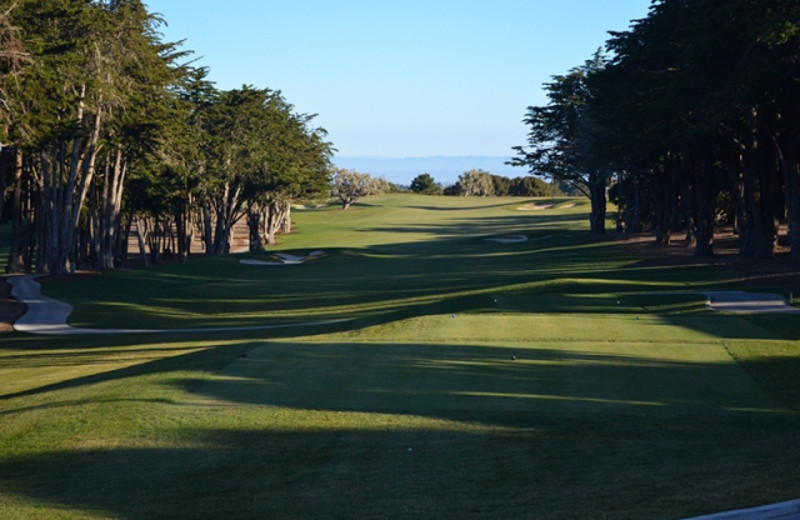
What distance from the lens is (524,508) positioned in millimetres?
8125

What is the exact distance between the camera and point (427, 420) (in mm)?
11680

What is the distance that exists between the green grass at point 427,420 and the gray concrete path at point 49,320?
3.66 m

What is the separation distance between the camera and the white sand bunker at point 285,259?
64438 millimetres

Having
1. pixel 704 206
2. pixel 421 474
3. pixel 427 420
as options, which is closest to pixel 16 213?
pixel 704 206

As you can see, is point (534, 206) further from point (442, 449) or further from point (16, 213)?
point (442, 449)

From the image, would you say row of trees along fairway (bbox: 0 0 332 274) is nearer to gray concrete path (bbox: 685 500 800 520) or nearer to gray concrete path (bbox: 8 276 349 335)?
gray concrete path (bbox: 8 276 349 335)

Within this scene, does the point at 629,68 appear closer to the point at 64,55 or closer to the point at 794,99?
the point at 794,99

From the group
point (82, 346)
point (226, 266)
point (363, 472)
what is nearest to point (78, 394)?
point (363, 472)

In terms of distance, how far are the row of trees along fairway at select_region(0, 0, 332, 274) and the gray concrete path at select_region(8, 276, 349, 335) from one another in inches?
223

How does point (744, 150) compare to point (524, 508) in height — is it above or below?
above

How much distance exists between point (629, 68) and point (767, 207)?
12221 mm

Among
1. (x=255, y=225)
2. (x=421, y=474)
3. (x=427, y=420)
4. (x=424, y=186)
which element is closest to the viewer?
(x=421, y=474)

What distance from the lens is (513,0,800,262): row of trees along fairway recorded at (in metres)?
29.6

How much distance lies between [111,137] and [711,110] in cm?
2728
